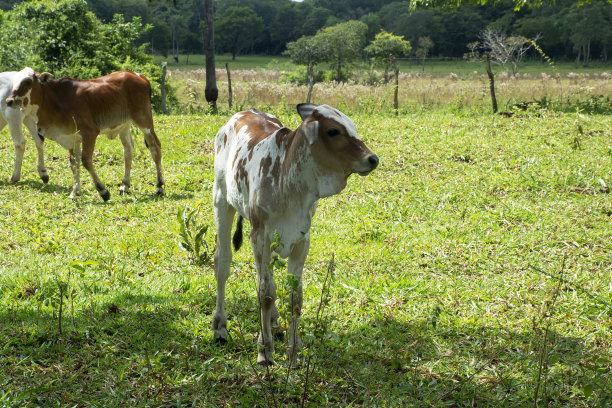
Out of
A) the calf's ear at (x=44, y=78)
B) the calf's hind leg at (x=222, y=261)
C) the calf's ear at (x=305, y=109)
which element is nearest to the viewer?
the calf's ear at (x=305, y=109)

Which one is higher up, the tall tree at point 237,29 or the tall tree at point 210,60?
the tall tree at point 237,29

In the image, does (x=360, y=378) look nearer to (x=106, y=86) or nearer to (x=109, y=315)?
(x=109, y=315)

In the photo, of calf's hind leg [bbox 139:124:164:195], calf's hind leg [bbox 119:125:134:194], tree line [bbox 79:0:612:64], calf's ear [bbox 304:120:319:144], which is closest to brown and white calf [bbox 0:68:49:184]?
calf's hind leg [bbox 119:125:134:194]

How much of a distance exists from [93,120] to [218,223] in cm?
490

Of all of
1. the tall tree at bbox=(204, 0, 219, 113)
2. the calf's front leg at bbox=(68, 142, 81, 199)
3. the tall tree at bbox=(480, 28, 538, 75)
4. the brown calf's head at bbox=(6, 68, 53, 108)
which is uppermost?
the tall tree at bbox=(480, 28, 538, 75)

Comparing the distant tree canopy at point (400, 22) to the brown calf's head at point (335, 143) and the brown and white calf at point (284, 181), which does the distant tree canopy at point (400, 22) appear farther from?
the brown calf's head at point (335, 143)

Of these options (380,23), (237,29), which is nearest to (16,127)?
(237,29)

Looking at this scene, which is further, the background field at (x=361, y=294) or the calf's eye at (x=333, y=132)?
the background field at (x=361, y=294)

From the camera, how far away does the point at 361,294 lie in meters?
4.68

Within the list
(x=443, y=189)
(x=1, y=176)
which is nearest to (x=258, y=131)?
(x=443, y=189)

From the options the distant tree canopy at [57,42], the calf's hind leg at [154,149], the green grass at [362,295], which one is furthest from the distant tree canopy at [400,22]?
the green grass at [362,295]

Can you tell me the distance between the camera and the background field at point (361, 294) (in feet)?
10.7

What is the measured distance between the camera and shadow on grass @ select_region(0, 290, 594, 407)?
3184mm

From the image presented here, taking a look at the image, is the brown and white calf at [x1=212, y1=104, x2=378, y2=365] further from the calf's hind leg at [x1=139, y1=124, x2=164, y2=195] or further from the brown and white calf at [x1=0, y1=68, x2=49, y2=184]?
the brown and white calf at [x1=0, y1=68, x2=49, y2=184]
